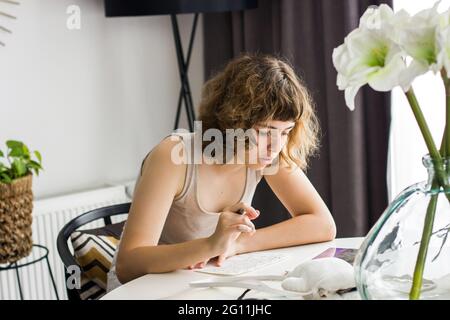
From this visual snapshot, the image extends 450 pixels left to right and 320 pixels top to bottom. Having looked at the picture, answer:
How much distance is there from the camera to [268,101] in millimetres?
1601

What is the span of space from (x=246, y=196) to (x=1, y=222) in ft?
2.93

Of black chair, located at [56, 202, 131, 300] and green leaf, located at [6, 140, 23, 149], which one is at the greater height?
green leaf, located at [6, 140, 23, 149]

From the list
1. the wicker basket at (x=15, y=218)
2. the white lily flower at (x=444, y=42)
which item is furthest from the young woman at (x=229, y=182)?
the wicker basket at (x=15, y=218)

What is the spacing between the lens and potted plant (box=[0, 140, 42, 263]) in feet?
7.40

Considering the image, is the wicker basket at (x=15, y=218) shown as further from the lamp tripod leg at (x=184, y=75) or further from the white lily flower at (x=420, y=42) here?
the white lily flower at (x=420, y=42)

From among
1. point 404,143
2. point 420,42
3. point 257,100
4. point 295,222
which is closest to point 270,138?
point 257,100

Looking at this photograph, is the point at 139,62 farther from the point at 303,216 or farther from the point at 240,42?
the point at 303,216

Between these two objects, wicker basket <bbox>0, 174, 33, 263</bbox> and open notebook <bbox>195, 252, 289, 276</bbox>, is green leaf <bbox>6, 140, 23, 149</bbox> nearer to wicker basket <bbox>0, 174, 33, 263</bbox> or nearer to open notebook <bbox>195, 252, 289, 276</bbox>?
wicker basket <bbox>0, 174, 33, 263</bbox>

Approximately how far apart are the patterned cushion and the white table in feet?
1.37

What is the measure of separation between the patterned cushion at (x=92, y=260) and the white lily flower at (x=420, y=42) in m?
1.11

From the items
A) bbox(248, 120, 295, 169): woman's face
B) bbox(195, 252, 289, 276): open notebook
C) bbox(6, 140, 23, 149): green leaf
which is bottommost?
bbox(195, 252, 289, 276): open notebook

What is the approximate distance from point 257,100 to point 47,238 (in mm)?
1390

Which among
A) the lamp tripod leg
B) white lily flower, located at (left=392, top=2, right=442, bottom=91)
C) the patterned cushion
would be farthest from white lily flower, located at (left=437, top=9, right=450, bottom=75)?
the lamp tripod leg

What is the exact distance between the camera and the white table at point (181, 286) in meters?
1.30
